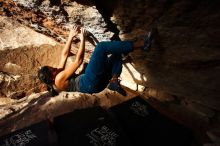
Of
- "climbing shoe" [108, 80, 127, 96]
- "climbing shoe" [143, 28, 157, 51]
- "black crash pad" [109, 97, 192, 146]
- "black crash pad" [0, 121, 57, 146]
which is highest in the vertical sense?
"climbing shoe" [143, 28, 157, 51]

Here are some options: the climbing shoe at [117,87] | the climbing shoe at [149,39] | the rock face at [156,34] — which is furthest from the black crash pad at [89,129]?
the rock face at [156,34]

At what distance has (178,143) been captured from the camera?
103 inches

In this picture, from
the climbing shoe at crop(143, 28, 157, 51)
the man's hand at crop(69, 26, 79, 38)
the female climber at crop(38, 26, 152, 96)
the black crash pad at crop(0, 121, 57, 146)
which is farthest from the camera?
the man's hand at crop(69, 26, 79, 38)

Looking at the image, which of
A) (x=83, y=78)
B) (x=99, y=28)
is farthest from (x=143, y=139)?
(x=99, y=28)

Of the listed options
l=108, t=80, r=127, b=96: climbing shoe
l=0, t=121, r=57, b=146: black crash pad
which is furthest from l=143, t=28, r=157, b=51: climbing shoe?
l=0, t=121, r=57, b=146: black crash pad

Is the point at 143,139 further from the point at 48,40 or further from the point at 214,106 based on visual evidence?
the point at 48,40

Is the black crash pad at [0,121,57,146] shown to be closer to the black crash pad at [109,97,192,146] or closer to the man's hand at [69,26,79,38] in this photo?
the black crash pad at [109,97,192,146]

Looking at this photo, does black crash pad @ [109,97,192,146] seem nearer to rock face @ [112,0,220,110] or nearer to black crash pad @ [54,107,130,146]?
black crash pad @ [54,107,130,146]

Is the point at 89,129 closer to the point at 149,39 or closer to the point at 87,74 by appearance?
the point at 87,74

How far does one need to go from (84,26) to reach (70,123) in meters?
1.10

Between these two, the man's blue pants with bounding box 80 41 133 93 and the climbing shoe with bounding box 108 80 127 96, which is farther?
the climbing shoe with bounding box 108 80 127 96

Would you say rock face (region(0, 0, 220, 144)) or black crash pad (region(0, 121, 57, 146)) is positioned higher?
rock face (region(0, 0, 220, 144))

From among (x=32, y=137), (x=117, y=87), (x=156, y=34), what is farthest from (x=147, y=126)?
(x=32, y=137)

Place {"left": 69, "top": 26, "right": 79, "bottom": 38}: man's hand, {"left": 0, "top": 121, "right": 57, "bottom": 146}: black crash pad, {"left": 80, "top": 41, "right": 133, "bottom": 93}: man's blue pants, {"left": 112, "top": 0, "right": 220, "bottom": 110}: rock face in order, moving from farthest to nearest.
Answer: {"left": 69, "top": 26, "right": 79, "bottom": 38}: man's hand
{"left": 80, "top": 41, "right": 133, "bottom": 93}: man's blue pants
{"left": 0, "top": 121, "right": 57, "bottom": 146}: black crash pad
{"left": 112, "top": 0, "right": 220, "bottom": 110}: rock face
